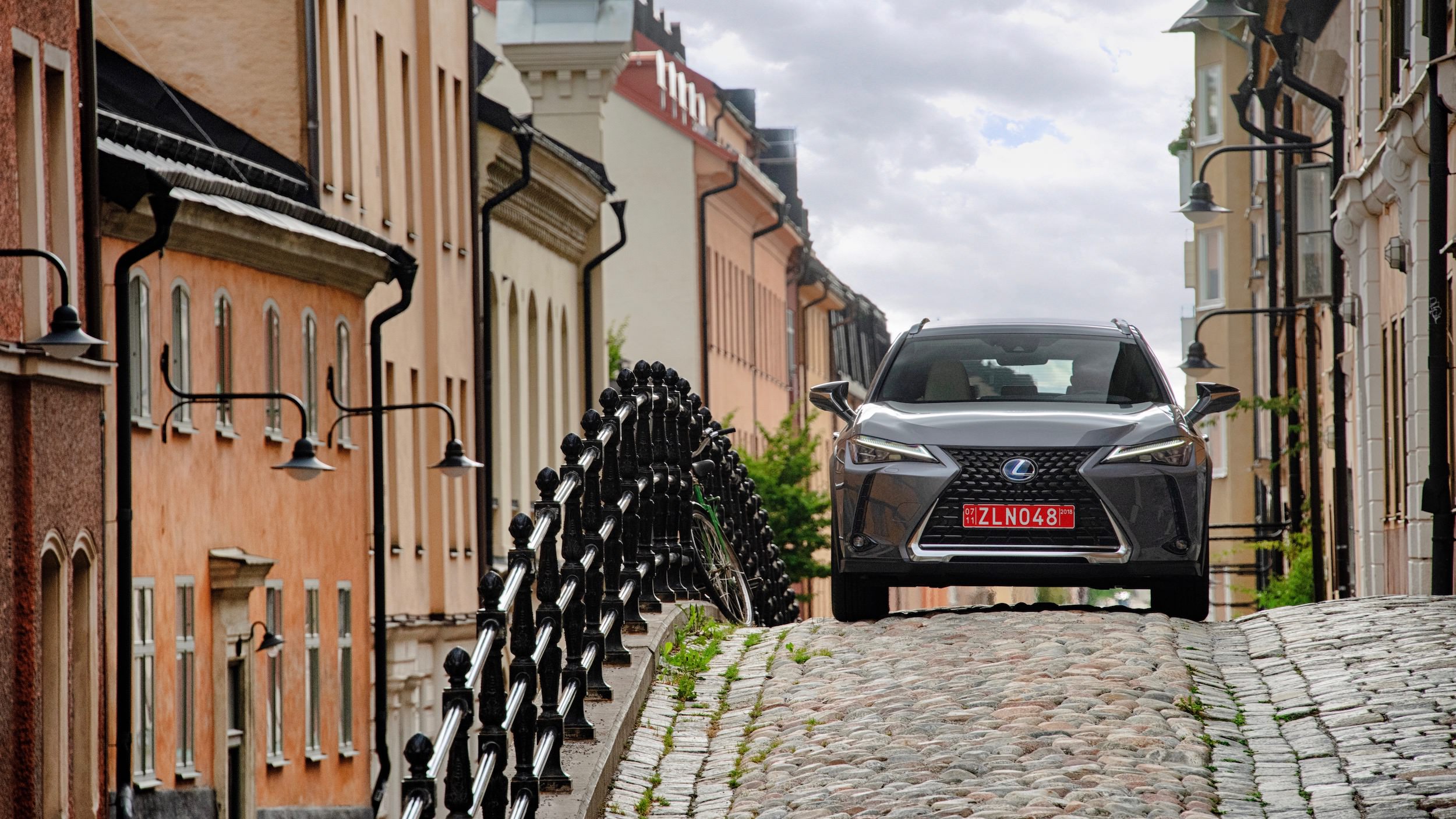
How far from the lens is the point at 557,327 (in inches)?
2004

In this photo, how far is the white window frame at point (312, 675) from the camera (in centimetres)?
3222

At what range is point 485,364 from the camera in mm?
43750

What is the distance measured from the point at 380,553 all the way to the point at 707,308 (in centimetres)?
3065

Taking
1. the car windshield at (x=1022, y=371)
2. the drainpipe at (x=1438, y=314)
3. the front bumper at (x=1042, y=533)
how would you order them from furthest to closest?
the drainpipe at (x=1438, y=314) < the car windshield at (x=1022, y=371) < the front bumper at (x=1042, y=533)

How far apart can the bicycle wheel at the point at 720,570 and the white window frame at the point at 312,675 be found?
1436 centimetres

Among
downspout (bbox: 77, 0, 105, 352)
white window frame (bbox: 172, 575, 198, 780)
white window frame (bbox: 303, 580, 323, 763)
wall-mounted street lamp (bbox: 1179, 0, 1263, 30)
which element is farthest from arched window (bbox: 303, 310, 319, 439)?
wall-mounted street lamp (bbox: 1179, 0, 1263, 30)

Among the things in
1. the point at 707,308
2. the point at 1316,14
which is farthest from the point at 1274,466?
the point at 707,308

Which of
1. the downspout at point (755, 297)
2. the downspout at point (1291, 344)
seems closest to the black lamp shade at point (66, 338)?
the downspout at point (1291, 344)

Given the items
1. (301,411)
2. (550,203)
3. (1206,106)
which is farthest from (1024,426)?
(1206,106)

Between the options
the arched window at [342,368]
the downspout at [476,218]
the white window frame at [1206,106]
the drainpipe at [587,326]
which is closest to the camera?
the arched window at [342,368]

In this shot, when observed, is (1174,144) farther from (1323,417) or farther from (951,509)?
(951,509)

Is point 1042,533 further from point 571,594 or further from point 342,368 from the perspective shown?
point 342,368

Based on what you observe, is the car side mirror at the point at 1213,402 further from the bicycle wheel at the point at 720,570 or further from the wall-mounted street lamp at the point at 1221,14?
the wall-mounted street lamp at the point at 1221,14

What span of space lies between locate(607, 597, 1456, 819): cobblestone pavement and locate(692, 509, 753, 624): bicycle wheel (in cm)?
125
